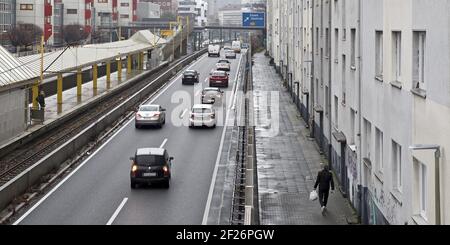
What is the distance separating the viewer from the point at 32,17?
97.3 metres

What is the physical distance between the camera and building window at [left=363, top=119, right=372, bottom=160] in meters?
19.3

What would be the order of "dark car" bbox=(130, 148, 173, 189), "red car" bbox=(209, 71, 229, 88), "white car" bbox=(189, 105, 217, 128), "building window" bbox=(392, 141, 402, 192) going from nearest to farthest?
1. "building window" bbox=(392, 141, 402, 192)
2. "dark car" bbox=(130, 148, 173, 189)
3. "white car" bbox=(189, 105, 217, 128)
4. "red car" bbox=(209, 71, 229, 88)

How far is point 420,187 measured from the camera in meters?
13.4

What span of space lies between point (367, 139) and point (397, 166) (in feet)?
13.8

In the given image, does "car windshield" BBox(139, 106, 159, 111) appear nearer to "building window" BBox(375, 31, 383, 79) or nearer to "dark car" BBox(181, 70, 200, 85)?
"building window" BBox(375, 31, 383, 79)

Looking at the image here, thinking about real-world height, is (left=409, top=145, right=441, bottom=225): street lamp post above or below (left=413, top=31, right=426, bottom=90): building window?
below

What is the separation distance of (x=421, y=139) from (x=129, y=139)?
71.5 ft

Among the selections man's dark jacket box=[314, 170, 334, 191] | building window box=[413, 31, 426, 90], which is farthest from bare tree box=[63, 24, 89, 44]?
building window box=[413, 31, 426, 90]

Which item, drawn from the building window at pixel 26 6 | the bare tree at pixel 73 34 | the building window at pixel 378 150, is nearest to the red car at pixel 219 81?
the building window at pixel 378 150

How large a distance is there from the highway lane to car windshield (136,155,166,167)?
0.84m

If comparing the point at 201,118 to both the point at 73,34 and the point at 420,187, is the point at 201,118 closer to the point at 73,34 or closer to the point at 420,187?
the point at 420,187

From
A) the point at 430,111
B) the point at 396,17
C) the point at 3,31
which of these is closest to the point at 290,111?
the point at 396,17

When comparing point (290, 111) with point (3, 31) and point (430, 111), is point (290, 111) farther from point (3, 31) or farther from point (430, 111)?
point (3, 31)

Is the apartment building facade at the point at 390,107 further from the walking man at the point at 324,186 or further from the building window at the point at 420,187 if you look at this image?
the walking man at the point at 324,186
